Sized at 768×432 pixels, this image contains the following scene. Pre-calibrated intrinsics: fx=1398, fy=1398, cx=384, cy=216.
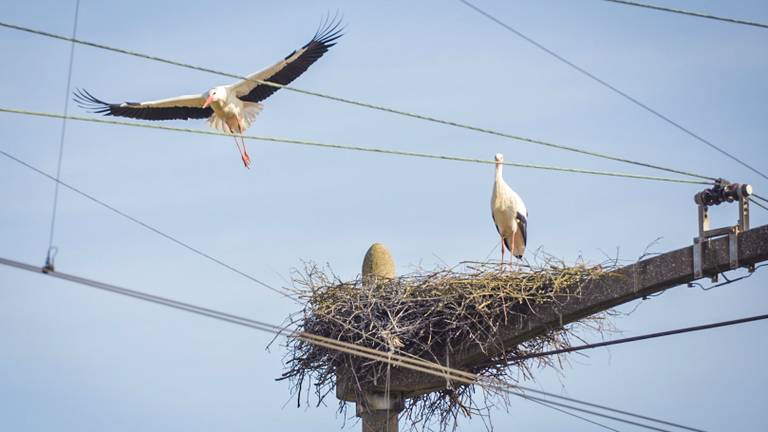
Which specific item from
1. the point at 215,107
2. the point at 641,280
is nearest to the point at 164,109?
the point at 215,107

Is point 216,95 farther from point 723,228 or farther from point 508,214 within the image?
point 723,228

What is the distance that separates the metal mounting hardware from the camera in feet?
26.1

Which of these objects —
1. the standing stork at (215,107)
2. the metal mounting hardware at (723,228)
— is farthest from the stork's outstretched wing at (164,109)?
the metal mounting hardware at (723,228)

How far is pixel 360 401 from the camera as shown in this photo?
1016cm

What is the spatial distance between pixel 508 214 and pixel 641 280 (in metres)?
6.07

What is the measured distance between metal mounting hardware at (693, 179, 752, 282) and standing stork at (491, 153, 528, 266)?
6.16m

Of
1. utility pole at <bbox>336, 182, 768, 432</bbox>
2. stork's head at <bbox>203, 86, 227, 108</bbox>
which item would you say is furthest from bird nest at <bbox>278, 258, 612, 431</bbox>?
stork's head at <bbox>203, 86, 227, 108</bbox>

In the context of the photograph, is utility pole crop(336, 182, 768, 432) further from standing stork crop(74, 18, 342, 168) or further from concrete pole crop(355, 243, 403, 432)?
standing stork crop(74, 18, 342, 168)

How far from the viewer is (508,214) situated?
47.6 ft

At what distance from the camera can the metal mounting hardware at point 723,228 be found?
7.95m

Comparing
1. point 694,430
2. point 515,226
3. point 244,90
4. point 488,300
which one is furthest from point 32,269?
point 244,90

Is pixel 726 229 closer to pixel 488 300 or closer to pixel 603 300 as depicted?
pixel 603 300

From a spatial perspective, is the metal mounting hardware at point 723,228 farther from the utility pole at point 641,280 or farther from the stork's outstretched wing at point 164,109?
the stork's outstretched wing at point 164,109

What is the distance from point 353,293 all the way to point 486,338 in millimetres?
1839
